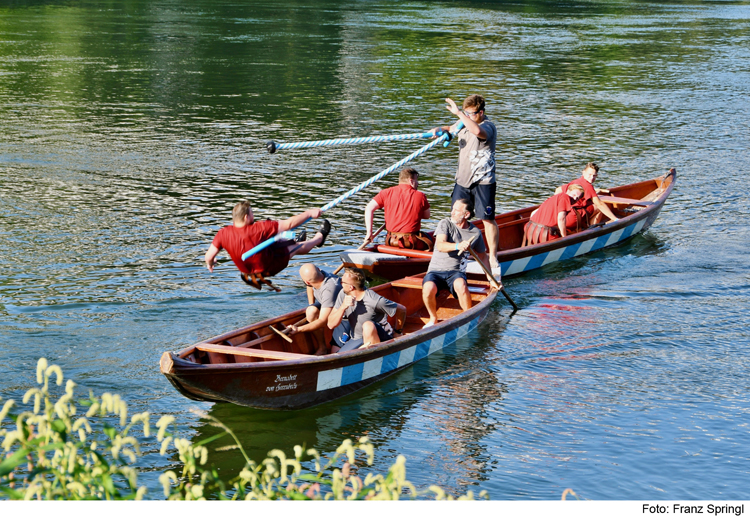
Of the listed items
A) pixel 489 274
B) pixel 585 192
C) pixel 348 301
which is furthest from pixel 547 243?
pixel 348 301

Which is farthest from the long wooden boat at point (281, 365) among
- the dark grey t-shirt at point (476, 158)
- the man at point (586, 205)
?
the man at point (586, 205)

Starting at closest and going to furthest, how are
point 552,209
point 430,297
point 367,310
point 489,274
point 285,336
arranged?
point 285,336 < point 367,310 < point 430,297 < point 489,274 < point 552,209

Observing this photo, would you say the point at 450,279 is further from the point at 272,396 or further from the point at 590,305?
the point at 272,396

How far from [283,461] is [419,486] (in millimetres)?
4018

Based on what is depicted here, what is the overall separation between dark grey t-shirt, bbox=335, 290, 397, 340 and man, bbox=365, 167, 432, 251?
321cm

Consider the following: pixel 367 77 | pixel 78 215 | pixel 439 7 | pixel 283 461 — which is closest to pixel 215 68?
pixel 367 77

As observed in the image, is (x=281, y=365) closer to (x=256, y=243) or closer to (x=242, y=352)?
(x=242, y=352)

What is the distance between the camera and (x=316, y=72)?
117ft

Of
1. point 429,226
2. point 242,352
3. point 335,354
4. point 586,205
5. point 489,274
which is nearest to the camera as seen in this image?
point 242,352

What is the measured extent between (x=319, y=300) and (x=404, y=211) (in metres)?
3.53

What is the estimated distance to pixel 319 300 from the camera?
1036cm

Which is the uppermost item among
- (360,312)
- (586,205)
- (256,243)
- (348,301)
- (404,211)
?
(256,243)

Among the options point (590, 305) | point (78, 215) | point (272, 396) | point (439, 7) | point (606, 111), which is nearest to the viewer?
point (272, 396)

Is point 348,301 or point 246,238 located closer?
point 246,238
